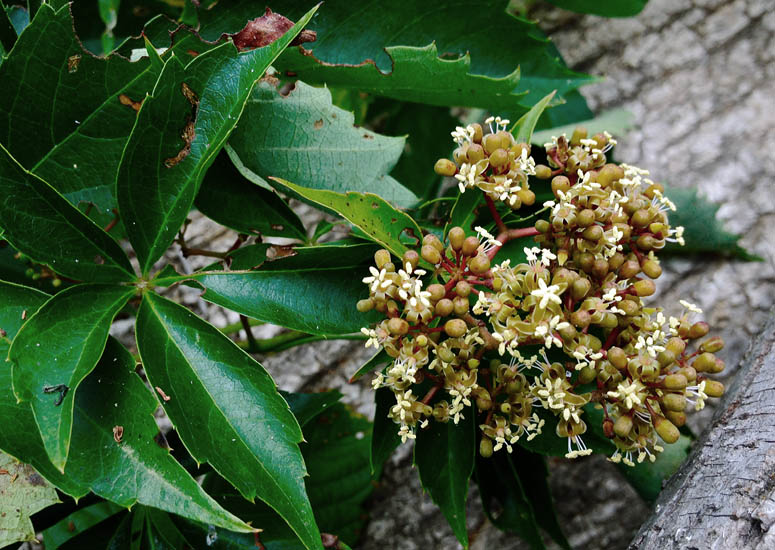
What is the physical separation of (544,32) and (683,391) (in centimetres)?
128

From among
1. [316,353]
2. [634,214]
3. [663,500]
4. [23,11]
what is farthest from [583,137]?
[23,11]

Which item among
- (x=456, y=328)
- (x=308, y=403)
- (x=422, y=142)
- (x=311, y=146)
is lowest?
(x=308, y=403)

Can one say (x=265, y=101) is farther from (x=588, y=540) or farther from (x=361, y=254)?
(x=588, y=540)

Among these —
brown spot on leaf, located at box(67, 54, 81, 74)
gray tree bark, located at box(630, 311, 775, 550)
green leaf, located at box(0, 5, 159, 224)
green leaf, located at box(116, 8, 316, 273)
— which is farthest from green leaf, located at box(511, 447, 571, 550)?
brown spot on leaf, located at box(67, 54, 81, 74)

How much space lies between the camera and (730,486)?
34.0 inches

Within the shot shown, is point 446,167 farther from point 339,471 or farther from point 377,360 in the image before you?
point 339,471

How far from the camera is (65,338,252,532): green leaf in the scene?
84 cm

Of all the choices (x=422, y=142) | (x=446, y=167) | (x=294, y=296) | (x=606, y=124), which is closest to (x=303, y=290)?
(x=294, y=296)

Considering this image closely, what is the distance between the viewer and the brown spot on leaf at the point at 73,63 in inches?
37.1

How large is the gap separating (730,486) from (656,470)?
1.30ft

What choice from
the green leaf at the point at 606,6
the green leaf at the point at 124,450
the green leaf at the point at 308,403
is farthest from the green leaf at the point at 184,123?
the green leaf at the point at 606,6

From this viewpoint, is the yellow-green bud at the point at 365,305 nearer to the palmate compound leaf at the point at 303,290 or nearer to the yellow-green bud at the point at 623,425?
the palmate compound leaf at the point at 303,290

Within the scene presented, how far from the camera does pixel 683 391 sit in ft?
2.80

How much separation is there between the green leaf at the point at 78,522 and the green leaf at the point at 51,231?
46 cm
